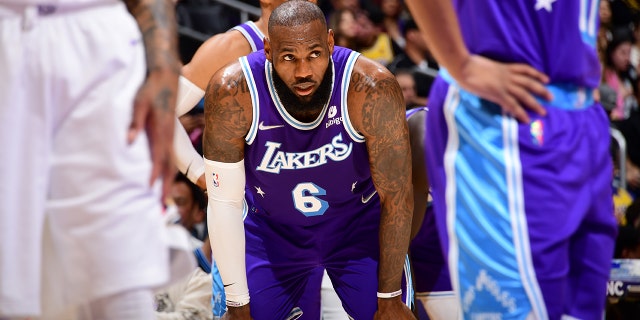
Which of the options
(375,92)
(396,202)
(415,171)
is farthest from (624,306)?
(375,92)

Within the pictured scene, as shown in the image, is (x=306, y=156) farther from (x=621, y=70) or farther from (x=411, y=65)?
(x=621, y=70)

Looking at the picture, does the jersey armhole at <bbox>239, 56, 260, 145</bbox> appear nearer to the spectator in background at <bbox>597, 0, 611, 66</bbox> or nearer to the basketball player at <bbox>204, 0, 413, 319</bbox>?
the basketball player at <bbox>204, 0, 413, 319</bbox>

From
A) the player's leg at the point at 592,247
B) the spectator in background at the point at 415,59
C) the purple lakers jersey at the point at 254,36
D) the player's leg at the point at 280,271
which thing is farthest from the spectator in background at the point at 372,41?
the player's leg at the point at 592,247

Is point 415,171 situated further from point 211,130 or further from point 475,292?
point 475,292

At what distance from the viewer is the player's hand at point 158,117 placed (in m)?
2.15

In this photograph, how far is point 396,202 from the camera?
3.59 metres

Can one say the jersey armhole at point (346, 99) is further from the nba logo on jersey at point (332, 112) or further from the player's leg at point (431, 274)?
the player's leg at point (431, 274)

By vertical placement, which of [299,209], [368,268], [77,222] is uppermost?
[77,222]

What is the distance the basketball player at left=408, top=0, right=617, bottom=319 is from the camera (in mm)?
2266

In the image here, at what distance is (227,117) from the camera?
11.5ft

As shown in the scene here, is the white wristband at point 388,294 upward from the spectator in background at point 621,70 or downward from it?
upward

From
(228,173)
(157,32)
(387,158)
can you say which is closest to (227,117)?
(228,173)

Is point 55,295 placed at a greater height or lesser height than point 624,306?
greater

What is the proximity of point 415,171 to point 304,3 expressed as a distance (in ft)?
3.18
